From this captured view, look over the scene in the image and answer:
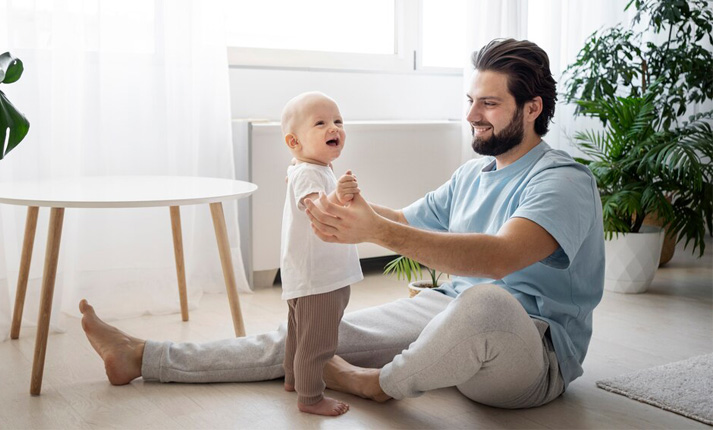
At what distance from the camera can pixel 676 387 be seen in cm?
195

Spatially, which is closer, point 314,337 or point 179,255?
point 314,337

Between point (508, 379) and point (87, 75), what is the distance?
176cm

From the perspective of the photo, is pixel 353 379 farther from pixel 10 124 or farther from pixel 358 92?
pixel 358 92

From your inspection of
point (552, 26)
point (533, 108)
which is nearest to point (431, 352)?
point (533, 108)

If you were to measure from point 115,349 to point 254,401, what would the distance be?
37cm

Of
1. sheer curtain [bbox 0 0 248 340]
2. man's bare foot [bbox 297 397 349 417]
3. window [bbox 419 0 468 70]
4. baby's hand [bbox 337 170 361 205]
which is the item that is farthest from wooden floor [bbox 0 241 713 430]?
window [bbox 419 0 468 70]

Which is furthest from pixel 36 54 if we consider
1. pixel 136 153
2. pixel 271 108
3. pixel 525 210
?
pixel 525 210

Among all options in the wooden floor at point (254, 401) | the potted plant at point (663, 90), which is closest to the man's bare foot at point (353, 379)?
the wooden floor at point (254, 401)

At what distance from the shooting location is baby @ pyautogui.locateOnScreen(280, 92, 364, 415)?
1.68m

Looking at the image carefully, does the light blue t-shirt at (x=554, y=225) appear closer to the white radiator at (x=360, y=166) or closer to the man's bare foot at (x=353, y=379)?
the man's bare foot at (x=353, y=379)

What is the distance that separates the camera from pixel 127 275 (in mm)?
2771

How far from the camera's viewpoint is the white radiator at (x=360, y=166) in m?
2.99

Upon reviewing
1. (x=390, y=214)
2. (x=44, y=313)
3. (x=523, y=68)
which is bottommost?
(x=44, y=313)

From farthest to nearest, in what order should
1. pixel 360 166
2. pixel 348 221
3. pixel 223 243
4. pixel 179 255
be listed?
1. pixel 360 166
2. pixel 179 255
3. pixel 223 243
4. pixel 348 221
